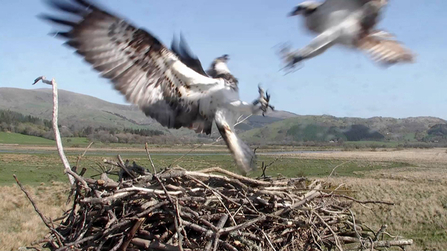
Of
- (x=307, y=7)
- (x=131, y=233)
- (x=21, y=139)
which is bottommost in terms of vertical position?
(x=21, y=139)

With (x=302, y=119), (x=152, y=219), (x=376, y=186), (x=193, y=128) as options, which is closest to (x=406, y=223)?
(x=376, y=186)

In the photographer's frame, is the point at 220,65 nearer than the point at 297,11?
No

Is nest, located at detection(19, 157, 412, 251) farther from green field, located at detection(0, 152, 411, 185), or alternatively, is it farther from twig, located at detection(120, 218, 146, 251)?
green field, located at detection(0, 152, 411, 185)

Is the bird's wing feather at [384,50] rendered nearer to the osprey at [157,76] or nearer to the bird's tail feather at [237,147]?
the osprey at [157,76]

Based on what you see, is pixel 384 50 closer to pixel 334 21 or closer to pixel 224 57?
pixel 334 21

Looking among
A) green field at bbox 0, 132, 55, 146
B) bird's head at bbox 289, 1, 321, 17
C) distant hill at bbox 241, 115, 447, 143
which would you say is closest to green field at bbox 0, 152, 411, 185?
bird's head at bbox 289, 1, 321, 17

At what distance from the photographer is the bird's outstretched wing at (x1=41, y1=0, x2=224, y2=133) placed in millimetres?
5082

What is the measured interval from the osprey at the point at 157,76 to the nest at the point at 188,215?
0.99 metres

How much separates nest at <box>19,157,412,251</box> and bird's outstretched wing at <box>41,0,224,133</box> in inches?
52.4

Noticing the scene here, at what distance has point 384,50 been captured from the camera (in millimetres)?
3758

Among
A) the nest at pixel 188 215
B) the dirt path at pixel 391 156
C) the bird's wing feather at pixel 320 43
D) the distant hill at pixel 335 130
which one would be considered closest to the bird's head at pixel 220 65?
the nest at pixel 188 215

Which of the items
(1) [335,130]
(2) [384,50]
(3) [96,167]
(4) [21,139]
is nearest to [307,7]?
A: (2) [384,50]

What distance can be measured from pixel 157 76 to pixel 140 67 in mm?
270

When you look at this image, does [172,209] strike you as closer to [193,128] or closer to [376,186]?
[193,128]
